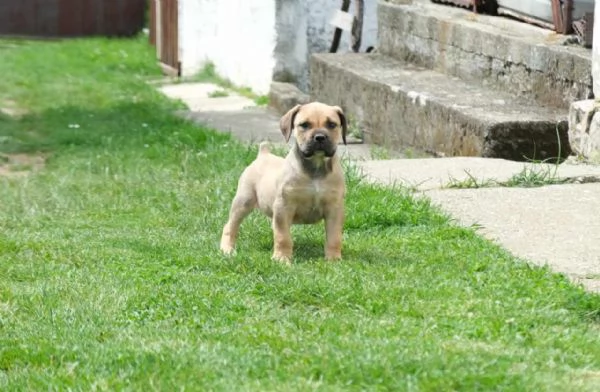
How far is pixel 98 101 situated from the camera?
591 inches

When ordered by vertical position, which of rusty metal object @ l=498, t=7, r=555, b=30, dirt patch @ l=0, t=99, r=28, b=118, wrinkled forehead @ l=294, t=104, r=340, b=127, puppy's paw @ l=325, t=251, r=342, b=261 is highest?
wrinkled forehead @ l=294, t=104, r=340, b=127

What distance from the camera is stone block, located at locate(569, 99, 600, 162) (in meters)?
8.55

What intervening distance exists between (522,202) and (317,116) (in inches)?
60.0

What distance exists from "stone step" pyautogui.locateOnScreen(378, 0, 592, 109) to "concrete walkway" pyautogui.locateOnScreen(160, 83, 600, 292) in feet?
3.42

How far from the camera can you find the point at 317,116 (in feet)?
21.0

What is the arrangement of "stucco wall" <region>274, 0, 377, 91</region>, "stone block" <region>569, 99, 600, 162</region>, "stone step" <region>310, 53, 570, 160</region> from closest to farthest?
"stone block" <region>569, 99, 600, 162</region> < "stone step" <region>310, 53, 570, 160</region> < "stucco wall" <region>274, 0, 377, 91</region>

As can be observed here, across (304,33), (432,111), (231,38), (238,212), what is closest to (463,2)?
(432,111)

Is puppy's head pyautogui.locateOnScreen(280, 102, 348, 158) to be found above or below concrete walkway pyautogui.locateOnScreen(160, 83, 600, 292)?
above

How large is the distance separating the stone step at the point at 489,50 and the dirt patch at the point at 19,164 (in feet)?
11.3

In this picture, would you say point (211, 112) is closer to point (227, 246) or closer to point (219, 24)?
point (219, 24)

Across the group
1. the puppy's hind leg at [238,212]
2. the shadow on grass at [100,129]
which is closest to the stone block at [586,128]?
the puppy's hind leg at [238,212]

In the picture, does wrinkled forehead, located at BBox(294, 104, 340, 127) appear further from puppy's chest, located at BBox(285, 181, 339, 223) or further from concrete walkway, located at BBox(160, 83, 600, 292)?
concrete walkway, located at BBox(160, 83, 600, 292)

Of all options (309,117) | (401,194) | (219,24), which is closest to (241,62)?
(219,24)

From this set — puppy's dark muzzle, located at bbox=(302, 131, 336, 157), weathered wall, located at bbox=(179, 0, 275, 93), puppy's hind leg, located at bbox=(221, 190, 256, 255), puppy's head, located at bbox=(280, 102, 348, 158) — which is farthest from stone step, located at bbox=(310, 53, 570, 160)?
puppy's dark muzzle, located at bbox=(302, 131, 336, 157)
